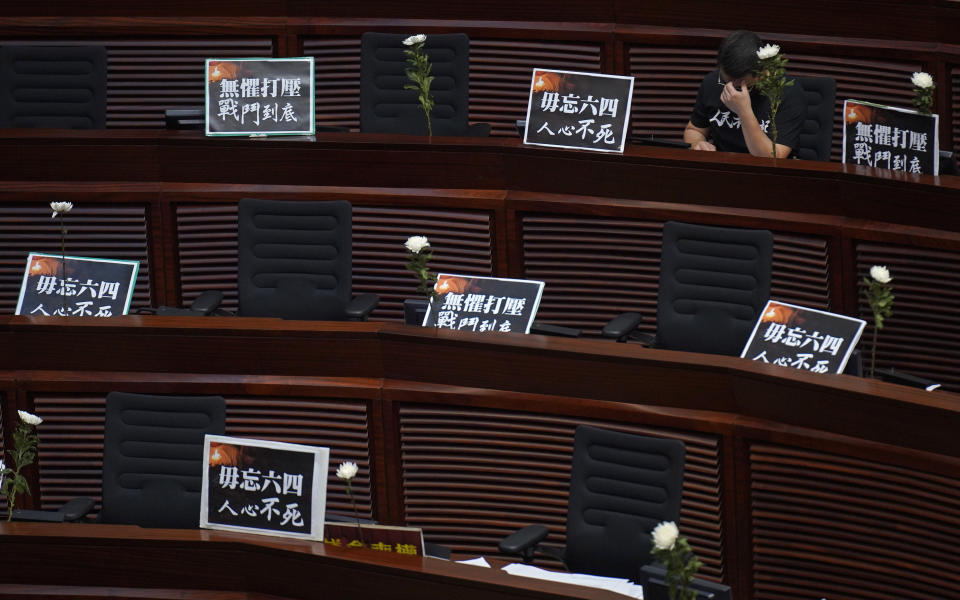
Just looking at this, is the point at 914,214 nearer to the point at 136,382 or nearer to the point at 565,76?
the point at 565,76

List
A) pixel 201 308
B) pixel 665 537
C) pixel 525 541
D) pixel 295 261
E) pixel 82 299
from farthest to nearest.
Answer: pixel 295 261
pixel 201 308
pixel 82 299
pixel 525 541
pixel 665 537

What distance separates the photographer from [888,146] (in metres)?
4.82

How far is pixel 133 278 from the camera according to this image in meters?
4.83

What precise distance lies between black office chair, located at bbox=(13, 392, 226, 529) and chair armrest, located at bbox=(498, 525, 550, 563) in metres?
0.92

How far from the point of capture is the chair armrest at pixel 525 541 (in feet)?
13.0

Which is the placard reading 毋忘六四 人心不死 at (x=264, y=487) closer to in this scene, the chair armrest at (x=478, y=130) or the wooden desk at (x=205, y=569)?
the wooden desk at (x=205, y=569)

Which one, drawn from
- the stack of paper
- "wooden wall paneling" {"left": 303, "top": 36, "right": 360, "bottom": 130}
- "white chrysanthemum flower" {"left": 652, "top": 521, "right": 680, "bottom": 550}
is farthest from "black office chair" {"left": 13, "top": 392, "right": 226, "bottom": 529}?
"wooden wall paneling" {"left": 303, "top": 36, "right": 360, "bottom": 130}

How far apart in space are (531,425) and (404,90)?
6.26 ft

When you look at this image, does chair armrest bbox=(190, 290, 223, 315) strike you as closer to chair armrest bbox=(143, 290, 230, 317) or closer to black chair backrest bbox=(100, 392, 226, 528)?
chair armrest bbox=(143, 290, 230, 317)

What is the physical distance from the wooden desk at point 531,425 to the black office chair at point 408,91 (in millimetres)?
1505

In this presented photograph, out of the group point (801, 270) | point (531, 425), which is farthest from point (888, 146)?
point (531, 425)

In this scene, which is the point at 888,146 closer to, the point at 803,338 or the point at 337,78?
the point at 803,338

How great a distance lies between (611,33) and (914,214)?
5.74 feet

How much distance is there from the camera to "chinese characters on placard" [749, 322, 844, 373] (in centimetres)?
415
